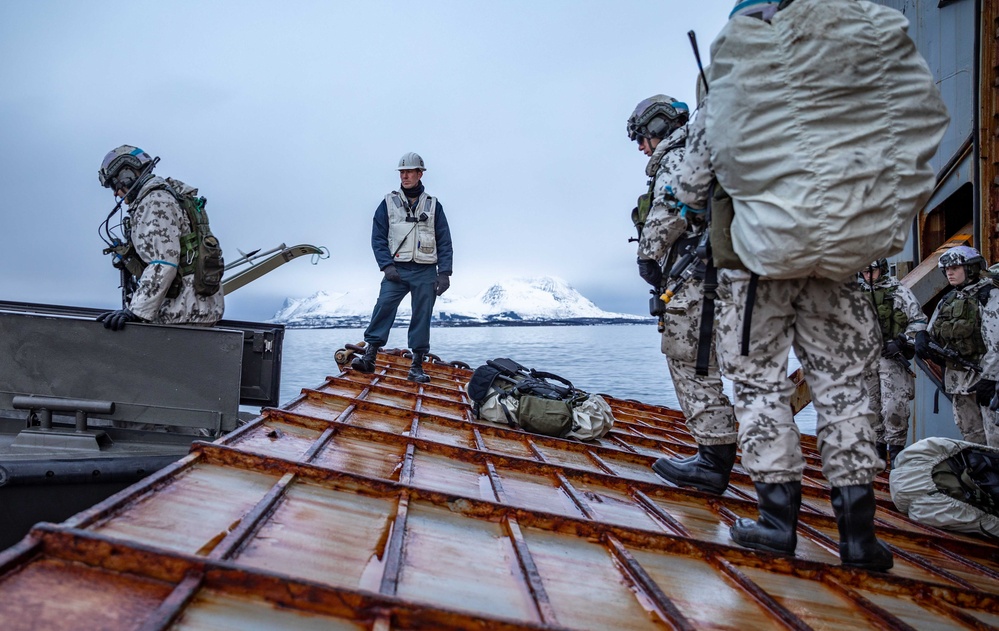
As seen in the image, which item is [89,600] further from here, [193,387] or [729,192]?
[193,387]

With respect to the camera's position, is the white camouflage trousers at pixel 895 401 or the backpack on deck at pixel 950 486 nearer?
the backpack on deck at pixel 950 486

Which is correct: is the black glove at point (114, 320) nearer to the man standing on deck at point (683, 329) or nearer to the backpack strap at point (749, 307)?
the man standing on deck at point (683, 329)

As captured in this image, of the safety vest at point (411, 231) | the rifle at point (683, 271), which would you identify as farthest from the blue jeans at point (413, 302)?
the rifle at point (683, 271)

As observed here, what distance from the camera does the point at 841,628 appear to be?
169cm

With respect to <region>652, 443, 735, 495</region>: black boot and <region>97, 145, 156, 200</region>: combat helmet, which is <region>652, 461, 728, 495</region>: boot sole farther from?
<region>97, 145, 156, 200</region>: combat helmet

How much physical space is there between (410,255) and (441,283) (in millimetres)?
427

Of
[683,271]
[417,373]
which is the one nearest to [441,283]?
[417,373]

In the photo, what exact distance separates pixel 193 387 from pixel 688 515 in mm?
3069

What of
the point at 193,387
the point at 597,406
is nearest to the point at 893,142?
the point at 597,406

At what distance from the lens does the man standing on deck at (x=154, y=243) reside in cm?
430

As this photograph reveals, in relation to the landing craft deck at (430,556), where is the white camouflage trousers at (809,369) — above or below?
above

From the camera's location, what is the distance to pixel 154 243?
434 centimetres

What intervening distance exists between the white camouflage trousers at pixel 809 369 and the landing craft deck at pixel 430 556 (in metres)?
0.34

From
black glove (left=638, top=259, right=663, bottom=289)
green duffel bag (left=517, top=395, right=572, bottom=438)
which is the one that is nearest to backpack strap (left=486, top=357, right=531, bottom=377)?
green duffel bag (left=517, top=395, right=572, bottom=438)
